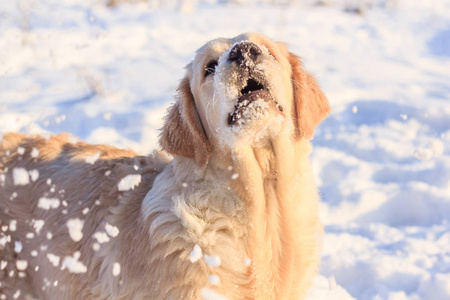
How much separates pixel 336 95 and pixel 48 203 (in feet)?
16.0

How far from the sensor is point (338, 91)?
7.52m

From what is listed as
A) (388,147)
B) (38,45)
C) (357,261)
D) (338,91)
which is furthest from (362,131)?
(38,45)

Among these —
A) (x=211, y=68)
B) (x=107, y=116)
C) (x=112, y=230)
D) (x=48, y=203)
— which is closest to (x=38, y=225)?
(x=48, y=203)

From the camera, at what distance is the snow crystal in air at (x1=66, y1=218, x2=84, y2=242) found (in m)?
3.49

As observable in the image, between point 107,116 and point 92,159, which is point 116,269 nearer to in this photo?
point 92,159

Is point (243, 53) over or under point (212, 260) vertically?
over

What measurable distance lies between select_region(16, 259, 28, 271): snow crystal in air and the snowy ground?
218 cm

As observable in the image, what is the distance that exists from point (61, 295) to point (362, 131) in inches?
177

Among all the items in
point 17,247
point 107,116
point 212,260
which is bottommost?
point 107,116

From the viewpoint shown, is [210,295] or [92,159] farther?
[92,159]

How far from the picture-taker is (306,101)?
318 centimetres

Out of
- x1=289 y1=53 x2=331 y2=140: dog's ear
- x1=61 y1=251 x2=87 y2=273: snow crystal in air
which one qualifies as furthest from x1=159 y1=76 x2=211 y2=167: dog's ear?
x1=61 y1=251 x2=87 y2=273: snow crystal in air

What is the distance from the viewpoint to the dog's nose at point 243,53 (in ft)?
9.18

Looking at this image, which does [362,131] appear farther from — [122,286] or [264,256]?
[122,286]
